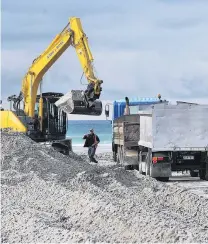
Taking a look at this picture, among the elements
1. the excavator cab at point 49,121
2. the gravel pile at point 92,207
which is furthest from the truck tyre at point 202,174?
the excavator cab at point 49,121

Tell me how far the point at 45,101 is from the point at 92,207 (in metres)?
17.0

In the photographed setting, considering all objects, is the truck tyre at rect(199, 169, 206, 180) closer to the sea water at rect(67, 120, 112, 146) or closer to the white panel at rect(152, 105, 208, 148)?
the white panel at rect(152, 105, 208, 148)

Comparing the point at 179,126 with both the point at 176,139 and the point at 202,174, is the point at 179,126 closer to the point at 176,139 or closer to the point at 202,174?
the point at 176,139

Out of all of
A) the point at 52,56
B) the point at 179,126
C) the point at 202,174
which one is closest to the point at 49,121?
the point at 52,56

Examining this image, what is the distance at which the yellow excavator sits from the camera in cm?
2955

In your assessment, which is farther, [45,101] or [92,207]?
[45,101]

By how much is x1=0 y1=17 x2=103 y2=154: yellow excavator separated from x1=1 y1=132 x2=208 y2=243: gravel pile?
18.7 feet

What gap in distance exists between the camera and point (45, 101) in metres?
30.7

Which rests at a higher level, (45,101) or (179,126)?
(45,101)

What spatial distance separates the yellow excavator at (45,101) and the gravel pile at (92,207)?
224 inches

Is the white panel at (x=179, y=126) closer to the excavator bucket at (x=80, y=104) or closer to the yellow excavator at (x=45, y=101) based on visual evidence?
the excavator bucket at (x=80, y=104)

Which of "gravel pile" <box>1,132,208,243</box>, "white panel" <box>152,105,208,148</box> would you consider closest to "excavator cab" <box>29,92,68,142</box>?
"gravel pile" <box>1,132,208,243</box>

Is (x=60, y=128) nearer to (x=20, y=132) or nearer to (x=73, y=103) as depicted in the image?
(x=20, y=132)

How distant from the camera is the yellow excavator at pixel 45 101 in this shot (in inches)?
1163
